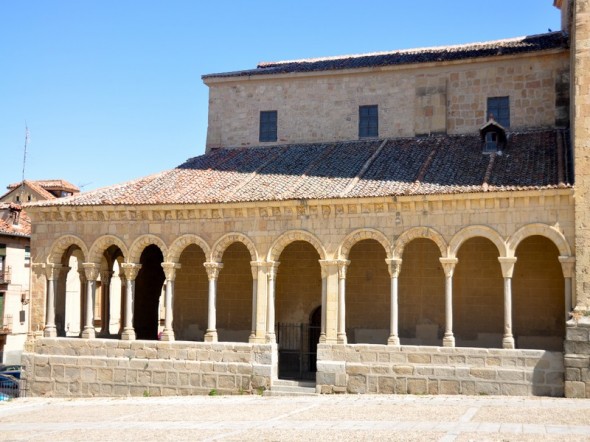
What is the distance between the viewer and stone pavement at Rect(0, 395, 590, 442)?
47.8ft

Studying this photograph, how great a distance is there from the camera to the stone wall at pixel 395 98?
83.8 feet

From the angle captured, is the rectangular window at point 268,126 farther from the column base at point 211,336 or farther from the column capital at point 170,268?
the column base at point 211,336

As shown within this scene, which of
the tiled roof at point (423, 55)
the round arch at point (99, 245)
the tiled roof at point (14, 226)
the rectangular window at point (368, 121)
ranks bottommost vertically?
the round arch at point (99, 245)

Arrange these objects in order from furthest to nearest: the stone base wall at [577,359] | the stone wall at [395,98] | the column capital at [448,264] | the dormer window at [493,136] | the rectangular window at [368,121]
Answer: the rectangular window at [368,121] < the stone wall at [395,98] < the dormer window at [493,136] < the column capital at [448,264] < the stone base wall at [577,359]

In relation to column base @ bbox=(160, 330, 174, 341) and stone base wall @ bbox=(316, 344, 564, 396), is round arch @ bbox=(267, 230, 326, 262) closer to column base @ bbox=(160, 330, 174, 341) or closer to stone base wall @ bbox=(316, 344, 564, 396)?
stone base wall @ bbox=(316, 344, 564, 396)

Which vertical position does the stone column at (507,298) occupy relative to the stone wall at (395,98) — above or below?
below

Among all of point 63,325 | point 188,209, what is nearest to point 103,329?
point 63,325

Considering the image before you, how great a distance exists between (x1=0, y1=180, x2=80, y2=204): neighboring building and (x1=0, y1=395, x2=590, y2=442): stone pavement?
3159cm

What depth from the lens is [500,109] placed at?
26.0 m

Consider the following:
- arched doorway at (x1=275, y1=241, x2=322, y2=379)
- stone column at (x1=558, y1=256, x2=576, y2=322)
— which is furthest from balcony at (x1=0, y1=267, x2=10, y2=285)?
stone column at (x1=558, y1=256, x2=576, y2=322)

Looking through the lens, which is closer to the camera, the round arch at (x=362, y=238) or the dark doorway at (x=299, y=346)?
the round arch at (x=362, y=238)

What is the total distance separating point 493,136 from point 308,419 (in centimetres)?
1082

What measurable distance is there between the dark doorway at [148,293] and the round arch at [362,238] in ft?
28.8

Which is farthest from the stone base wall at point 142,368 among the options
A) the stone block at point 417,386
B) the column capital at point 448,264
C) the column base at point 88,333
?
the column capital at point 448,264
